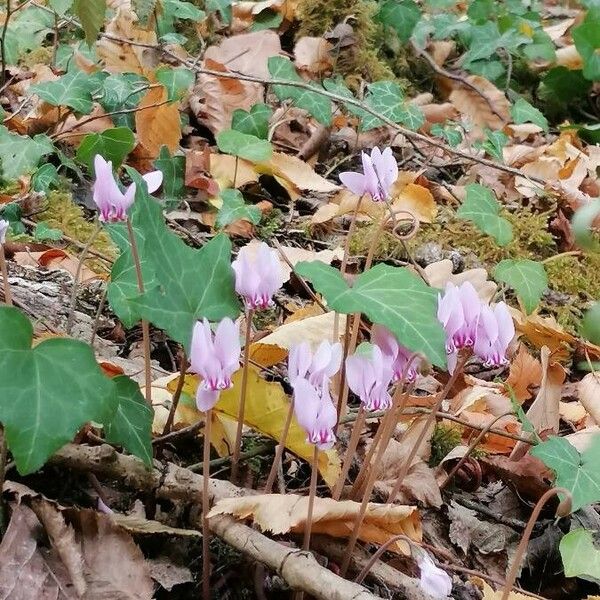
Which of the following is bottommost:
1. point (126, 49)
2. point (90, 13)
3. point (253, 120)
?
point (253, 120)

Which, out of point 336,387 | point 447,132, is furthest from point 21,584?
point 447,132

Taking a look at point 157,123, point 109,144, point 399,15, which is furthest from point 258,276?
point 399,15

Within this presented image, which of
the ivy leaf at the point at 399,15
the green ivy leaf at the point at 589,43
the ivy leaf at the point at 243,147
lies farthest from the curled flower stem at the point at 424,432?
the green ivy leaf at the point at 589,43

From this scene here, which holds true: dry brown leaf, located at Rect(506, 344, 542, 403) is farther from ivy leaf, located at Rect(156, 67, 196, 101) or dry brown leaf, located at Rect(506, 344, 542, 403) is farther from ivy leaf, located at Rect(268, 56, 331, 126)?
ivy leaf, located at Rect(156, 67, 196, 101)

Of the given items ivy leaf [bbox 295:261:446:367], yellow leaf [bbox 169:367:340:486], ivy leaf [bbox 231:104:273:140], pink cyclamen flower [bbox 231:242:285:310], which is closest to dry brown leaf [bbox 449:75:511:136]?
ivy leaf [bbox 231:104:273:140]

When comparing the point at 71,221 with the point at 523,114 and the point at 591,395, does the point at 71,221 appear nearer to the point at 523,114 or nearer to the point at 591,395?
the point at 591,395

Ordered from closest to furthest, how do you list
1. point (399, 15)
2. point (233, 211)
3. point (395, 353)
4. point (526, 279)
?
point (395, 353)
point (526, 279)
point (233, 211)
point (399, 15)

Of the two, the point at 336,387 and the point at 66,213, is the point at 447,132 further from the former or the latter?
the point at 336,387

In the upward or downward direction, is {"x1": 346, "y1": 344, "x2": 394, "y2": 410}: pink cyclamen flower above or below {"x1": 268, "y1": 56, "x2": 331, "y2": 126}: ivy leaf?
above
